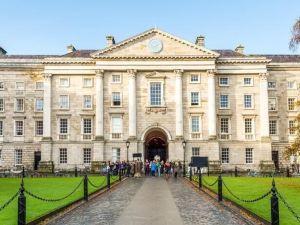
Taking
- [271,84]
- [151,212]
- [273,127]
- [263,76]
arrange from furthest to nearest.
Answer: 1. [271,84]
2. [273,127]
3. [263,76]
4. [151,212]

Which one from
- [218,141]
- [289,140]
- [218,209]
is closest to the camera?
[218,209]

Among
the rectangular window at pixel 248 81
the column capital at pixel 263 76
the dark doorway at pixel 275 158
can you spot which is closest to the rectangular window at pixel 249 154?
the dark doorway at pixel 275 158

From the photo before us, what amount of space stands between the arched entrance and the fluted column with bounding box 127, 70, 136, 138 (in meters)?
4.72

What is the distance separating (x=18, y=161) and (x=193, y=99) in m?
22.2

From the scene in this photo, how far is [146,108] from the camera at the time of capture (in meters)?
56.4

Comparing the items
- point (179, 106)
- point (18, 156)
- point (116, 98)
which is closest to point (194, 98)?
point (179, 106)

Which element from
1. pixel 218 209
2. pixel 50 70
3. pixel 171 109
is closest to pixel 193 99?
pixel 171 109

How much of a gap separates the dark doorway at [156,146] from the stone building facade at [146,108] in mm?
2560

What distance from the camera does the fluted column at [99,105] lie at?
55719mm

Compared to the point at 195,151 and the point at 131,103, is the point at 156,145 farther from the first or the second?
the point at 131,103

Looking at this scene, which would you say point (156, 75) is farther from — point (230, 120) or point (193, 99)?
point (230, 120)

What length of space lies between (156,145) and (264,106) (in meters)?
14.8

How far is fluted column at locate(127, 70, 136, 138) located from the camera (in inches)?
2195

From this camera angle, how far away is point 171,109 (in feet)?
185
